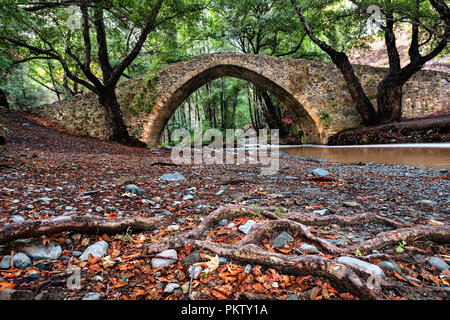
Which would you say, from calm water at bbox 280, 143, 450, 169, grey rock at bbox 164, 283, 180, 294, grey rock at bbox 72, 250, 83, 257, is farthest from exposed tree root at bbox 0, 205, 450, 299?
calm water at bbox 280, 143, 450, 169

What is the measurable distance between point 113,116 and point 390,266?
493 inches

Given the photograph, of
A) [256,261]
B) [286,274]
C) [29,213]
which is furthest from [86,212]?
[286,274]

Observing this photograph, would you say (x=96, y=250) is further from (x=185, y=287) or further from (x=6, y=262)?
(x=185, y=287)

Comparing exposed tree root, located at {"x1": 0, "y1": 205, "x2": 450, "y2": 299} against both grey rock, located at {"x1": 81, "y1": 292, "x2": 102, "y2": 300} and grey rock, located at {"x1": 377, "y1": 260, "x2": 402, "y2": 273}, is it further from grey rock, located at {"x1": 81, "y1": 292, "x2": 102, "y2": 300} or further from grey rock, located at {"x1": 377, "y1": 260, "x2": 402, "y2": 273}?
grey rock, located at {"x1": 81, "y1": 292, "x2": 102, "y2": 300}

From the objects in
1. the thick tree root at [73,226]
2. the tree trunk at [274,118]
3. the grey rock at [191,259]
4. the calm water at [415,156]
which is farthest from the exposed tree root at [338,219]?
the tree trunk at [274,118]

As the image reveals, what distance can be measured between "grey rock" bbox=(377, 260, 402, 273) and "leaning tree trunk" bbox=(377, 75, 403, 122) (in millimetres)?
14384

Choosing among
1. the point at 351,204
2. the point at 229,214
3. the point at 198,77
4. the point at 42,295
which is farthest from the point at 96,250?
the point at 198,77

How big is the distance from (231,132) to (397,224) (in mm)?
23960

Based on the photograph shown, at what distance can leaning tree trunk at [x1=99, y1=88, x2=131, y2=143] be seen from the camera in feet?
35.4

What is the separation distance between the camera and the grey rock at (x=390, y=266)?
1332 mm

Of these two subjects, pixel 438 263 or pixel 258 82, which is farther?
pixel 258 82

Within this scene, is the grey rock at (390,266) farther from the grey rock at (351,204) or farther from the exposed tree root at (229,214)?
the grey rock at (351,204)

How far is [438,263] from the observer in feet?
4.56

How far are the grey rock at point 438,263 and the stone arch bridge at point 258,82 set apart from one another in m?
13.2
